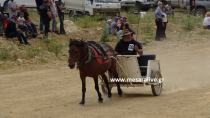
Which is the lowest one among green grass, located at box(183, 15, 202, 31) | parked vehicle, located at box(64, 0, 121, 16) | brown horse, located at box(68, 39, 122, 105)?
green grass, located at box(183, 15, 202, 31)

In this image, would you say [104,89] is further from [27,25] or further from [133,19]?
[133,19]

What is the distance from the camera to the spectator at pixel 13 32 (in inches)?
931

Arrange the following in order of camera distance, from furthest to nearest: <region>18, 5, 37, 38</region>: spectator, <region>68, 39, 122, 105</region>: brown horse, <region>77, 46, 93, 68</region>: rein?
<region>18, 5, 37, 38</region>: spectator, <region>77, 46, 93, 68</region>: rein, <region>68, 39, 122, 105</region>: brown horse

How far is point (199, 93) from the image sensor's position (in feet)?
55.2

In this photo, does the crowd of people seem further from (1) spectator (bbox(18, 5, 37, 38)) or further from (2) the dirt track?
(2) the dirt track

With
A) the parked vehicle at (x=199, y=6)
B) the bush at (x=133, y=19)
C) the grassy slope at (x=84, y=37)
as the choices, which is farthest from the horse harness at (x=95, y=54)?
the parked vehicle at (x=199, y=6)

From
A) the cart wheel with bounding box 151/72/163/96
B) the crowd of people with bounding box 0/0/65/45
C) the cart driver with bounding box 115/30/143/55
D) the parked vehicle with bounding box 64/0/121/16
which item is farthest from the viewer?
the parked vehicle with bounding box 64/0/121/16

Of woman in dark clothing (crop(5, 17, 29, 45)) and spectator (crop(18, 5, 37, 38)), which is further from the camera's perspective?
spectator (crop(18, 5, 37, 38))

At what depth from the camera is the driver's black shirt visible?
16.2 metres

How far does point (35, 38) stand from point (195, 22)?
14717 mm

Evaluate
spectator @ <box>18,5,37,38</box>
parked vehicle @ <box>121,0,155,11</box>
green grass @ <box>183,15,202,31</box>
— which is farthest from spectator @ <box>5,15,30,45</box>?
parked vehicle @ <box>121,0,155,11</box>

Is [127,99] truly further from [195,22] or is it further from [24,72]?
[195,22]

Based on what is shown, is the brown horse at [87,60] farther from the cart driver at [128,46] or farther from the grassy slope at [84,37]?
the grassy slope at [84,37]

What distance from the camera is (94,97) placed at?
16531 mm
